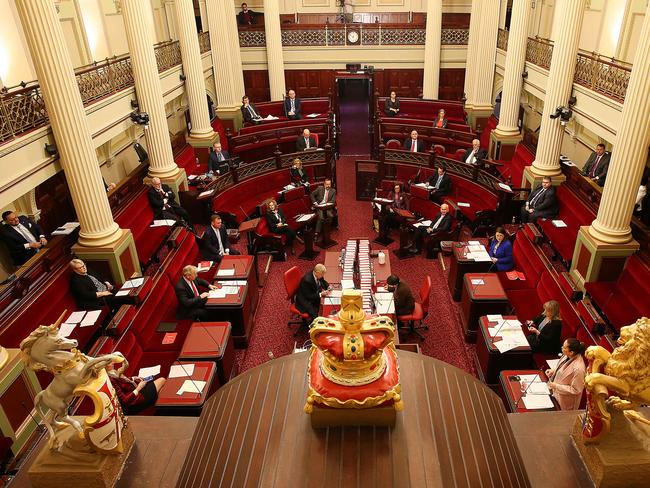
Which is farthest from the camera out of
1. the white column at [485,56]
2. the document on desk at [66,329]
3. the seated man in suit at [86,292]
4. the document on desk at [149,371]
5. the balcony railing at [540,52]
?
the white column at [485,56]

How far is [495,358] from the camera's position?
5996mm

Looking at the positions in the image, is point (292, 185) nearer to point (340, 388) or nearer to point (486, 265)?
point (486, 265)

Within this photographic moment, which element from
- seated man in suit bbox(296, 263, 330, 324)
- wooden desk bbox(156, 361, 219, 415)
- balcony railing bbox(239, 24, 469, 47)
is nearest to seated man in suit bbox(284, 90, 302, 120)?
balcony railing bbox(239, 24, 469, 47)

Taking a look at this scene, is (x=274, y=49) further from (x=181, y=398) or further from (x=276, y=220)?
(x=181, y=398)

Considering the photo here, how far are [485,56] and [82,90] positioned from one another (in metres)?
10.9

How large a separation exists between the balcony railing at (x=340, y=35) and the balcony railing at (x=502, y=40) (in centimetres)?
155

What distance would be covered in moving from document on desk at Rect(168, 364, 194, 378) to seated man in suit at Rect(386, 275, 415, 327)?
289 cm

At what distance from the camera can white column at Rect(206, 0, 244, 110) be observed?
13891mm

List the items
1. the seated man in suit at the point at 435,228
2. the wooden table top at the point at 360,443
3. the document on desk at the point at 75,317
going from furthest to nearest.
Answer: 1. the seated man in suit at the point at 435,228
2. the document on desk at the point at 75,317
3. the wooden table top at the point at 360,443

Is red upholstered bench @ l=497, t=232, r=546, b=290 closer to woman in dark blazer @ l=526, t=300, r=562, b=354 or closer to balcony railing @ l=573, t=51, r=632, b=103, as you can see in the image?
woman in dark blazer @ l=526, t=300, r=562, b=354

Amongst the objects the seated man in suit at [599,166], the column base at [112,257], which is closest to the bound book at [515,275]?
the seated man in suit at [599,166]

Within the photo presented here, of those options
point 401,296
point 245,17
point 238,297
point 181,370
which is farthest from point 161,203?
point 245,17

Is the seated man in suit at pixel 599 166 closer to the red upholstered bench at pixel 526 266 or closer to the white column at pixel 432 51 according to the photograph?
the red upholstered bench at pixel 526 266

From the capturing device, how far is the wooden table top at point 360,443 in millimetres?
3244
